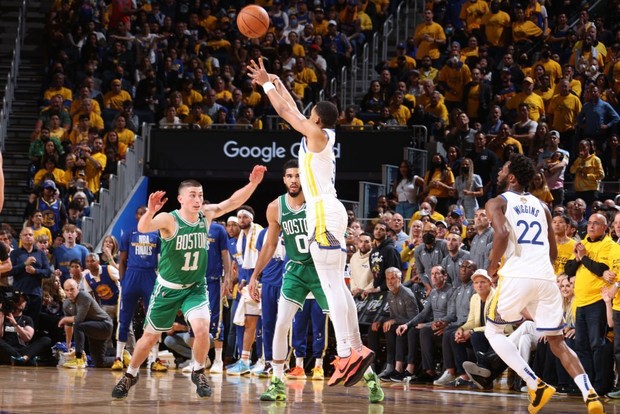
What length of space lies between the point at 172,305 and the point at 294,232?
1650 mm

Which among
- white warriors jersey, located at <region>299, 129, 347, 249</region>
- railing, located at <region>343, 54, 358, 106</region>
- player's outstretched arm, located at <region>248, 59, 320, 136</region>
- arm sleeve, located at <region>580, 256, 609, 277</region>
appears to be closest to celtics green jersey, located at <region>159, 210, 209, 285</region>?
white warriors jersey, located at <region>299, 129, 347, 249</region>

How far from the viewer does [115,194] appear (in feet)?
66.3

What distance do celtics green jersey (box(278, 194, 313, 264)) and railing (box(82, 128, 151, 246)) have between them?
8422 mm

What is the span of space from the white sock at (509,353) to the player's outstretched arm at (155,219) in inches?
121

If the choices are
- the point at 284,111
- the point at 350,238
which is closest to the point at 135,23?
the point at 350,238

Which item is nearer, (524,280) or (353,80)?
(524,280)

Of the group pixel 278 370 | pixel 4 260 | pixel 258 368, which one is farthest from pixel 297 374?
pixel 4 260

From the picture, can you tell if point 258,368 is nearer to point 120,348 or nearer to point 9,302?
point 120,348

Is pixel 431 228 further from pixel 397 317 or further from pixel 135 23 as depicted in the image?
pixel 135 23

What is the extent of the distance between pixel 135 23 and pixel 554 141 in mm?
11570

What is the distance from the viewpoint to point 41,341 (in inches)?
611

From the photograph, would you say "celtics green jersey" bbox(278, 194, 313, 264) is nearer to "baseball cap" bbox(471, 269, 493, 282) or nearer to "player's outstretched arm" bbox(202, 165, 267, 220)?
"player's outstretched arm" bbox(202, 165, 267, 220)

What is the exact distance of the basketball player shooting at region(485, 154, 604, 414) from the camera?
9.25 meters

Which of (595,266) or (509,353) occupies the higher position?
(595,266)
